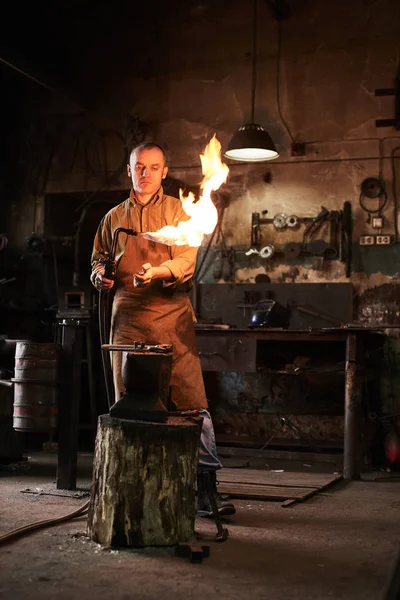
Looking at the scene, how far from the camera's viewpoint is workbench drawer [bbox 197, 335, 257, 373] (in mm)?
7176

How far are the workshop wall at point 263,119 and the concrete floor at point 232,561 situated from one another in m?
3.88

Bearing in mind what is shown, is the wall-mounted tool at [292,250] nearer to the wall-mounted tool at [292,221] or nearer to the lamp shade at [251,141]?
the wall-mounted tool at [292,221]

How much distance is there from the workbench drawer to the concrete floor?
226 cm

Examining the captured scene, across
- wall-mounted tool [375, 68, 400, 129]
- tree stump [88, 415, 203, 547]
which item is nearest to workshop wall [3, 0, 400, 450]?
wall-mounted tool [375, 68, 400, 129]

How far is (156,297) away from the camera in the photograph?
451cm

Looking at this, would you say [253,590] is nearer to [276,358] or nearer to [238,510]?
[238,510]

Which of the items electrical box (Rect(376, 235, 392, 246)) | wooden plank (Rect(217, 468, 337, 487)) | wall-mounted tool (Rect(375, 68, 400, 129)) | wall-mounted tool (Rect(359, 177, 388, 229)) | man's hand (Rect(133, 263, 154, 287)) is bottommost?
wooden plank (Rect(217, 468, 337, 487))

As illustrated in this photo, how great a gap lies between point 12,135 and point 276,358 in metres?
4.15

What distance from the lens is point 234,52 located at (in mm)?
8781

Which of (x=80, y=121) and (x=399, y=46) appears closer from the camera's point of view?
(x=399, y=46)

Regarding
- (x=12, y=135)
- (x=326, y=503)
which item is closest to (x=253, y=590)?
(x=326, y=503)

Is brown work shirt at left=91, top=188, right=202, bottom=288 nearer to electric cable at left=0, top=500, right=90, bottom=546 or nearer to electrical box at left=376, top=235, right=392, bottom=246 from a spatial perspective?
electric cable at left=0, top=500, right=90, bottom=546

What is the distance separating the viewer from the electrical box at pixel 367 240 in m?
8.15

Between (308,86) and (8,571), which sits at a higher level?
(308,86)
